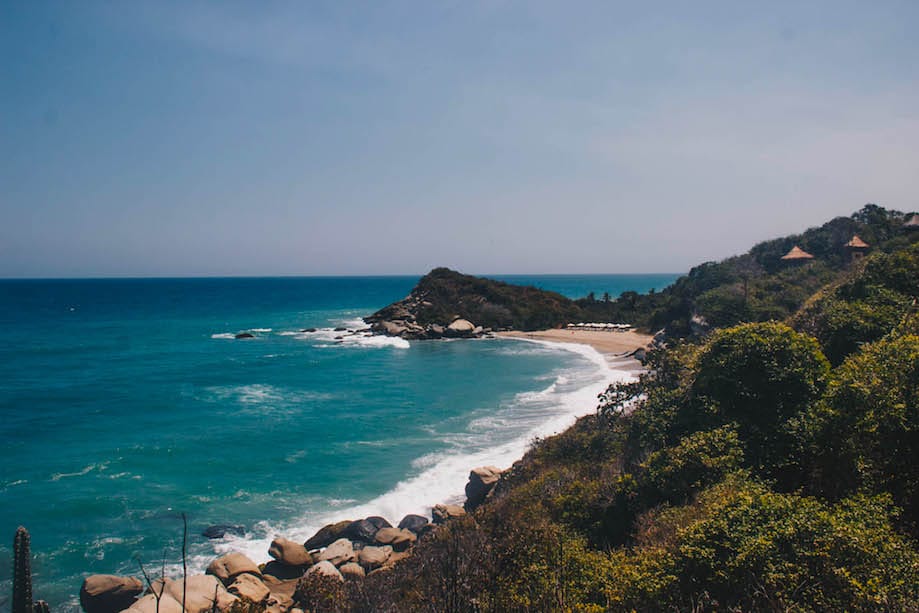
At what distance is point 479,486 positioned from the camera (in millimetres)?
17453

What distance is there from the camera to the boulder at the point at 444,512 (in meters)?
16.6

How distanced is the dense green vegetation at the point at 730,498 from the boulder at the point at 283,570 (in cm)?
264

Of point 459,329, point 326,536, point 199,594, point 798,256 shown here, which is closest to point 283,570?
point 326,536

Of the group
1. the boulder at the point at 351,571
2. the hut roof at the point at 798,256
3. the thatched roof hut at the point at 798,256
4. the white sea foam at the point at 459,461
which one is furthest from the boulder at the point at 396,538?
the hut roof at the point at 798,256

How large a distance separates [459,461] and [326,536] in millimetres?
7101

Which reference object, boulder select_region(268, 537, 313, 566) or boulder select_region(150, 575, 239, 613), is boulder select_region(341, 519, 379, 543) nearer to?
boulder select_region(268, 537, 313, 566)

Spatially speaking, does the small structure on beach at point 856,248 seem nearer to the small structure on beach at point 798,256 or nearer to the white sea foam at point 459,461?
the small structure on beach at point 798,256

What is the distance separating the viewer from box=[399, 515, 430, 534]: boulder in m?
16.5

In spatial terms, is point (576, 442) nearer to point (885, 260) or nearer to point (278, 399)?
point (885, 260)

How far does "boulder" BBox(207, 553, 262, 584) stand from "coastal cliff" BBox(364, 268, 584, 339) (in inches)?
1855

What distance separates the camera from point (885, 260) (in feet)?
59.8

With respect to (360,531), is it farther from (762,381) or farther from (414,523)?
(762,381)

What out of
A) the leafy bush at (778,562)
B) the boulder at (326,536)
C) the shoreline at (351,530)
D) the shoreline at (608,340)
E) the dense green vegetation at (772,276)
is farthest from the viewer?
the shoreline at (608,340)

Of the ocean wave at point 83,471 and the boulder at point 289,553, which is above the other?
the ocean wave at point 83,471
